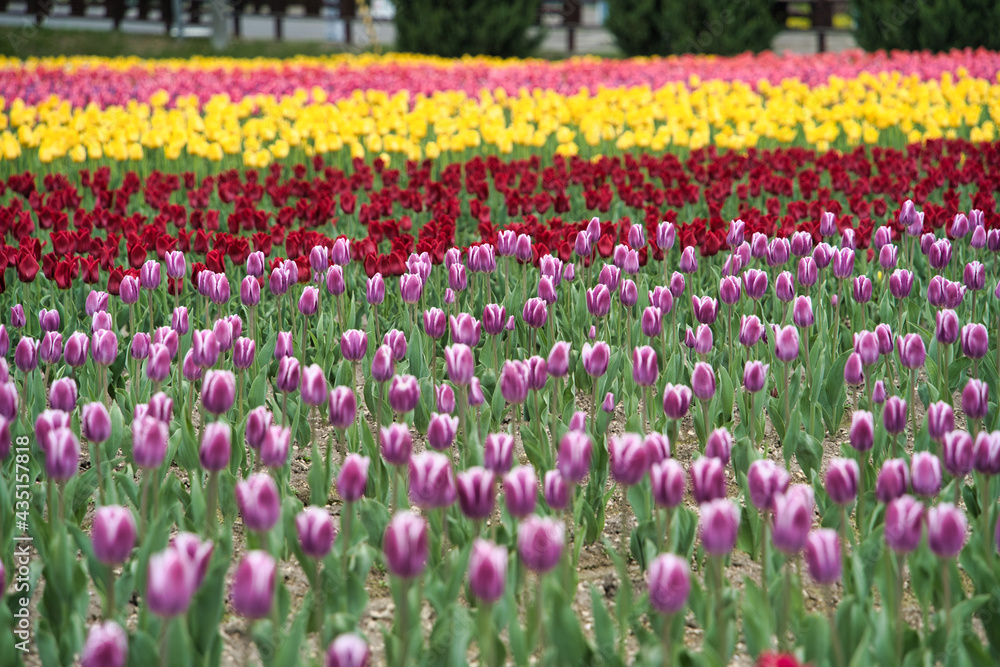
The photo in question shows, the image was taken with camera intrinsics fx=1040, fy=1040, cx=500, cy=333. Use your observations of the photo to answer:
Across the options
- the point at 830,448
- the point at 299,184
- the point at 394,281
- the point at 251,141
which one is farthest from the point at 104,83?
the point at 830,448

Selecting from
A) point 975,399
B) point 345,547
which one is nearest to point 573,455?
point 345,547

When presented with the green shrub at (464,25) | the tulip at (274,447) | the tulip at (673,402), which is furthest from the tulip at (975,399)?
the green shrub at (464,25)

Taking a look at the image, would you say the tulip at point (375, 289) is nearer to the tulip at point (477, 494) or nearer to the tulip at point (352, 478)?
the tulip at point (352, 478)

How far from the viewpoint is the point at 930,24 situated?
59.4 feet

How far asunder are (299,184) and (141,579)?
4326 mm

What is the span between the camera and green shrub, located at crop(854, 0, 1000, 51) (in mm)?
17922

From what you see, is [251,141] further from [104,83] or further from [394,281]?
[104,83]

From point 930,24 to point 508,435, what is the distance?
1847 centimetres

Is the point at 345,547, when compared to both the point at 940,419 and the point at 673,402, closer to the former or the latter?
the point at 673,402

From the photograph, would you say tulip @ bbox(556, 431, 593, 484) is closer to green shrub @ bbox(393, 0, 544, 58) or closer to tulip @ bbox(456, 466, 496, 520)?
tulip @ bbox(456, 466, 496, 520)

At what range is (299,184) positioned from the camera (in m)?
6.28

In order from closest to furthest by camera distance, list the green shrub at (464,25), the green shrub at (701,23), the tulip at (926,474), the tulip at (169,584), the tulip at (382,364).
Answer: the tulip at (169,584) < the tulip at (926,474) < the tulip at (382,364) < the green shrub at (701,23) < the green shrub at (464,25)

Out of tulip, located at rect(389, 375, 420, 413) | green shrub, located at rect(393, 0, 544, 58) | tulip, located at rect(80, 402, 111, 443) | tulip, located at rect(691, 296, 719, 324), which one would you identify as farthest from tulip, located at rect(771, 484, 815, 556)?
green shrub, located at rect(393, 0, 544, 58)

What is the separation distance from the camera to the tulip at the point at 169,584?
1.56 metres
